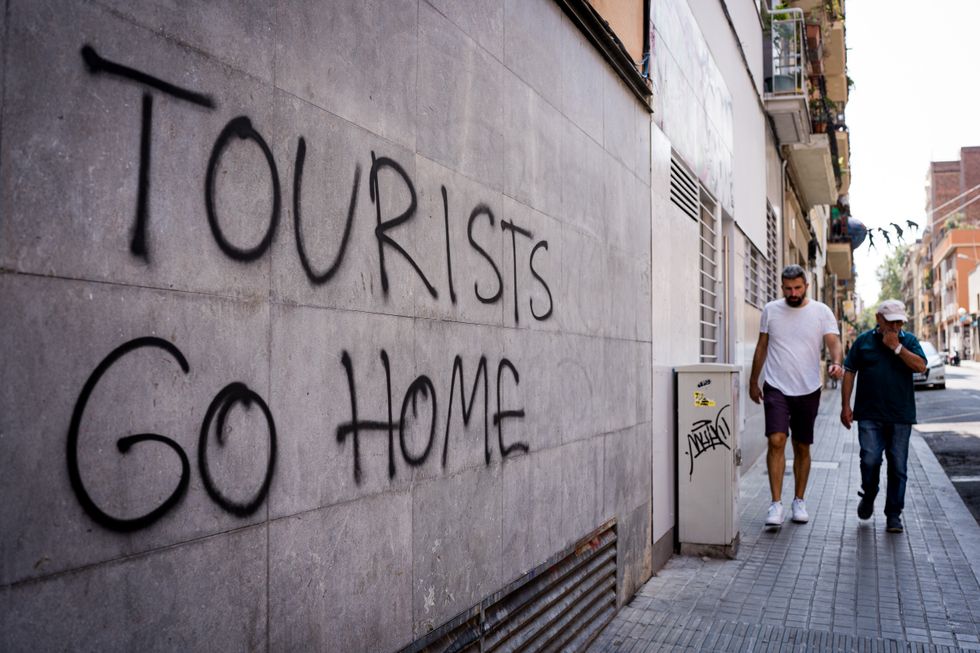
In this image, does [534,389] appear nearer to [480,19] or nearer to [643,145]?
[480,19]

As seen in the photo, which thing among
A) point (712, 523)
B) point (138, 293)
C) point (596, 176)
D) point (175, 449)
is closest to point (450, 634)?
point (175, 449)

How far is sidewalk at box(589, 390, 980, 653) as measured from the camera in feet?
13.9

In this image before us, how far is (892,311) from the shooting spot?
650 centimetres

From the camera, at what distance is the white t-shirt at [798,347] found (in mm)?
6770

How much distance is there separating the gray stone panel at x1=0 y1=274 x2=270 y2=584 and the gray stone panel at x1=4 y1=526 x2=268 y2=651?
3 centimetres

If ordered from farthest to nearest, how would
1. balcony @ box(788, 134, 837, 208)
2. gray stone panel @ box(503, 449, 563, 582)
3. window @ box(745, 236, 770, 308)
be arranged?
1. balcony @ box(788, 134, 837, 208)
2. window @ box(745, 236, 770, 308)
3. gray stone panel @ box(503, 449, 563, 582)

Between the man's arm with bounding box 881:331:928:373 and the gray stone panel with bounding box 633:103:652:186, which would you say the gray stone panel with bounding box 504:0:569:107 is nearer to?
the gray stone panel with bounding box 633:103:652:186

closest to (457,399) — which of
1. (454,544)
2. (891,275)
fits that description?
(454,544)

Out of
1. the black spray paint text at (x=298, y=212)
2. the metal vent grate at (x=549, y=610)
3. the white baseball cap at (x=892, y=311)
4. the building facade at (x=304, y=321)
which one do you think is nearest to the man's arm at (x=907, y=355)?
the white baseball cap at (x=892, y=311)

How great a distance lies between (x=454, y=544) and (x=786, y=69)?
1266cm

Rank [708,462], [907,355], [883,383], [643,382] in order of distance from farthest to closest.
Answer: [883,383] < [907,355] < [708,462] < [643,382]

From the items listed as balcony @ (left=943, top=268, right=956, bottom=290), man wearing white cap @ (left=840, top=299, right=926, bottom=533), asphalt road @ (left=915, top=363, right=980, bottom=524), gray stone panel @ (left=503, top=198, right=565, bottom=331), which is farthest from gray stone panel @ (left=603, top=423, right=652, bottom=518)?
balcony @ (left=943, top=268, right=956, bottom=290)

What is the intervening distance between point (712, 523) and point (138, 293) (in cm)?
498

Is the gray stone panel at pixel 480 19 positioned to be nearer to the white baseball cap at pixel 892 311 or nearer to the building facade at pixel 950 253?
the white baseball cap at pixel 892 311
